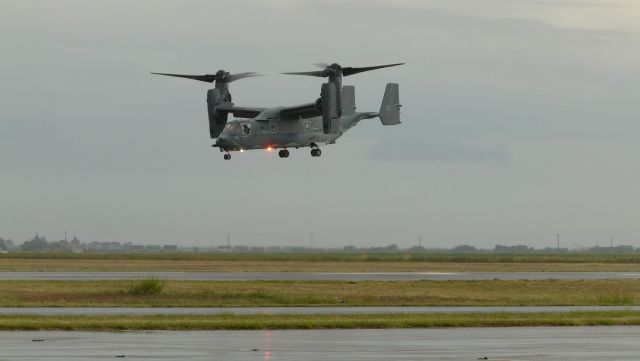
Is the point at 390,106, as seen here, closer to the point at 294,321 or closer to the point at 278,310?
the point at 278,310

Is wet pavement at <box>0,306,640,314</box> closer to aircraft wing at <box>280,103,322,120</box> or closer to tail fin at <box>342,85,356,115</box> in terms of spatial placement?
aircraft wing at <box>280,103,322,120</box>

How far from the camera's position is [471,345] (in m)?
30.6

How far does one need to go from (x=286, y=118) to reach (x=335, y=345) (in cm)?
6371

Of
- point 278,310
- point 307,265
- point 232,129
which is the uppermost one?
point 232,129

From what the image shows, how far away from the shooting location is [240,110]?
100 m

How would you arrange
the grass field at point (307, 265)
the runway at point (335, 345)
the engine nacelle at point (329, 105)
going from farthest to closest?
1. the grass field at point (307, 265)
2. the engine nacelle at point (329, 105)
3. the runway at point (335, 345)

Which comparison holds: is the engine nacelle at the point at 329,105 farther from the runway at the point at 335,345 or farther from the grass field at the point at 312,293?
the runway at the point at 335,345

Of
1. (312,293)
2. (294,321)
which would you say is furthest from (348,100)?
(294,321)

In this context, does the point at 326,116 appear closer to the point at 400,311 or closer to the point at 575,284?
the point at 575,284

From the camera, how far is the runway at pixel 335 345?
27219 millimetres

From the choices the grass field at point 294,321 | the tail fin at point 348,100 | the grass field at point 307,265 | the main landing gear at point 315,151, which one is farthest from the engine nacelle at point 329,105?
the grass field at point 294,321

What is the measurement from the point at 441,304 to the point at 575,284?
19455 millimetres

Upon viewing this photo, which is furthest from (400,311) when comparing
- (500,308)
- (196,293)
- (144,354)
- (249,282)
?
(249,282)

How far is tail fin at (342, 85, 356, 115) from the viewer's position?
9938 centimetres
